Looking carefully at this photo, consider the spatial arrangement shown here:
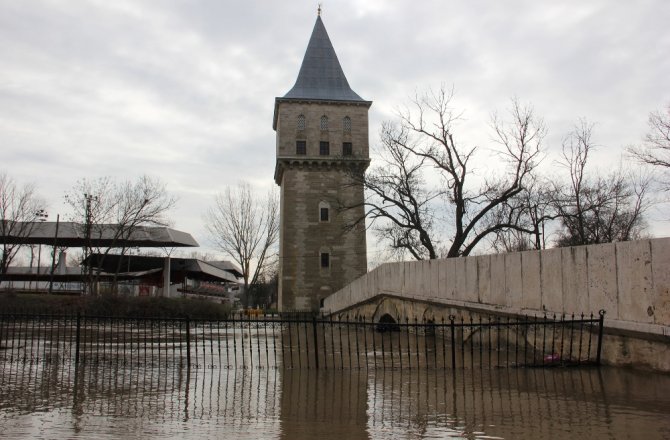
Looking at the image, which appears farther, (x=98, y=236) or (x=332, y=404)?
(x=98, y=236)

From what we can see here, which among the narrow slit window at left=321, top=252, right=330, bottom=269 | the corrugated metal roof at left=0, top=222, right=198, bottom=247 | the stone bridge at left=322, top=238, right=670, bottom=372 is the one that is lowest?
the stone bridge at left=322, top=238, right=670, bottom=372

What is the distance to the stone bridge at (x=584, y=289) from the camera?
30.9 feet

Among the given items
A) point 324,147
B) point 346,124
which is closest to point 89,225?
point 324,147

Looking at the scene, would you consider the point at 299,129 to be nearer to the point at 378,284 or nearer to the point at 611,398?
the point at 378,284

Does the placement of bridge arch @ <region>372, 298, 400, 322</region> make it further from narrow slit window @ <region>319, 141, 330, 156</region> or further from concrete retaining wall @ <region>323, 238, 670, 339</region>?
narrow slit window @ <region>319, 141, 330, 156</region>

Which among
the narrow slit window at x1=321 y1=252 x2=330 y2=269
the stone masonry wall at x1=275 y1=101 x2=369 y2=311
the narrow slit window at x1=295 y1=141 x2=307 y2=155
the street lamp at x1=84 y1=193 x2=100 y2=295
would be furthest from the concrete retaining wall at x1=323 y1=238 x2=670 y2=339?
the narrow slit window at x1=295 y1=141 x2=307 y2=155

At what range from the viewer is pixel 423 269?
20.8m

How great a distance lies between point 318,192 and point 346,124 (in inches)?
273

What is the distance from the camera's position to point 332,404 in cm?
837

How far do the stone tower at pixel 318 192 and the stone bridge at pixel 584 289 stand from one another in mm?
33527

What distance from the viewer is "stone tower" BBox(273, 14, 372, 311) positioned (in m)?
52.8

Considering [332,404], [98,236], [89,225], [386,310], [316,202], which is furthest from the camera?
[316,202]

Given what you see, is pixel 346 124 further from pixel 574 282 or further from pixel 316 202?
pixel 574 282

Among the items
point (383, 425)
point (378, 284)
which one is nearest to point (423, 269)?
point (378, 284)
